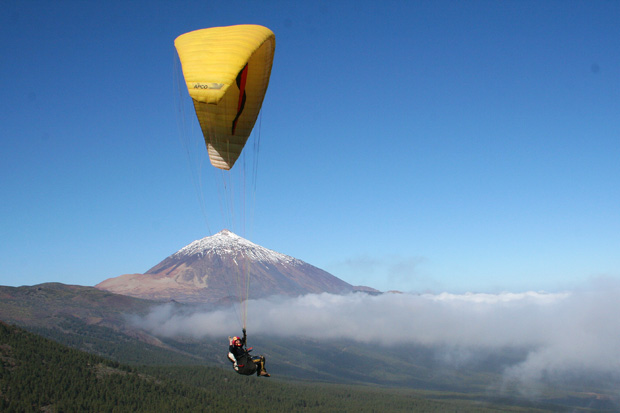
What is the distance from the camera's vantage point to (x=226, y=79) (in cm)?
2231

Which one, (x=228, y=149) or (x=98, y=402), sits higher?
(x=228, y=149)

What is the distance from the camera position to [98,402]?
172875 mm

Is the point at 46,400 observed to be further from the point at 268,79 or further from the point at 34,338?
the point at 268,79

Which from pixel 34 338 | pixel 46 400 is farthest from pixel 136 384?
pixel 34 338

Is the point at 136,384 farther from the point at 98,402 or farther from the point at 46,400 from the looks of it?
the point at 46,400

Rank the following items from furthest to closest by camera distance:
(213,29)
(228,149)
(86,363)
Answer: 1. (86,363)
2. (228,149)
3. (213,29)

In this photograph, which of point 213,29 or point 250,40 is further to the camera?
point 213,29

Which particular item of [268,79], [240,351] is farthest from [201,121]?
[240,351]

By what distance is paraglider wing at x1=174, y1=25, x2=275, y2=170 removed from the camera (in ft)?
74.4

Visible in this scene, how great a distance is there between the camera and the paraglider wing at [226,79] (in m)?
22.7

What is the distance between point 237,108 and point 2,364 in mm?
190837

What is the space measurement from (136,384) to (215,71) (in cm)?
20389

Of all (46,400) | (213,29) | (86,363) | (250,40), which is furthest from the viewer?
(86,363)

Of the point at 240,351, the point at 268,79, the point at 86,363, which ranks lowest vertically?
the point at 86,363
